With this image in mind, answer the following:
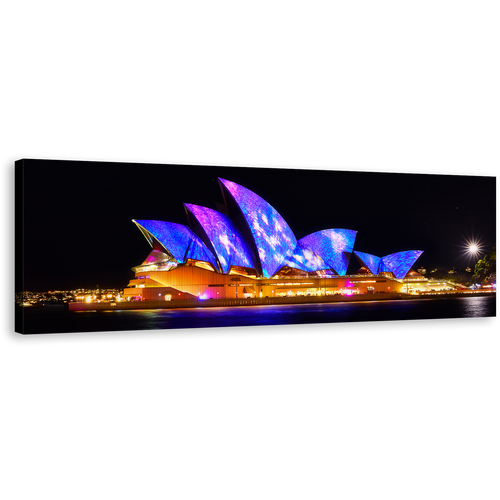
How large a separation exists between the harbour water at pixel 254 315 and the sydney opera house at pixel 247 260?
54 centimetres

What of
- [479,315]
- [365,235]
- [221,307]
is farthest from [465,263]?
[221,307]

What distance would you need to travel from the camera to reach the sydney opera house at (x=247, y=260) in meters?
7.24

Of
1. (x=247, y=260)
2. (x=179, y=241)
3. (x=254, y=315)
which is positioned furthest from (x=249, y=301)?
(x=179, y=241)

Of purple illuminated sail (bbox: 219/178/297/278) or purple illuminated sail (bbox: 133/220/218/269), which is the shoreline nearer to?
purple illuminated sail (bbox: 219/178/297/278)

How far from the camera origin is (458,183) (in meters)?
6.52

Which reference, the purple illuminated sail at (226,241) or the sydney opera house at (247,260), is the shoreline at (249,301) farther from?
the purple illuminated sail at (226,241)

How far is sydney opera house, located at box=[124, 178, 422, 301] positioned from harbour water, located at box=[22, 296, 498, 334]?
544mm

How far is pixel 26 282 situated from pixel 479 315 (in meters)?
6.29

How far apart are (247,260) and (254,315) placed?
2.42 m

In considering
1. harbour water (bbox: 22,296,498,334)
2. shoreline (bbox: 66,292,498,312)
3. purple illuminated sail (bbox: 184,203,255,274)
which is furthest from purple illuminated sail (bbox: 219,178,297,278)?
harbour water (bbox: 22,296,498,334)

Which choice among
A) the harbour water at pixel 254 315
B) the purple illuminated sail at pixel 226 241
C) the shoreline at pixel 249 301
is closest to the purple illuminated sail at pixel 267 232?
the purple illuminated sail at pixel 226 241

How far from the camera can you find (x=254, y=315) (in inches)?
252

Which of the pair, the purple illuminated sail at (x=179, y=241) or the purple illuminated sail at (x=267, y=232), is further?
the purple illuminated sail at (x=267, y=232)

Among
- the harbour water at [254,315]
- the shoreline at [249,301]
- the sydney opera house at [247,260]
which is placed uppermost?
the sydney opera house at [247,260]
